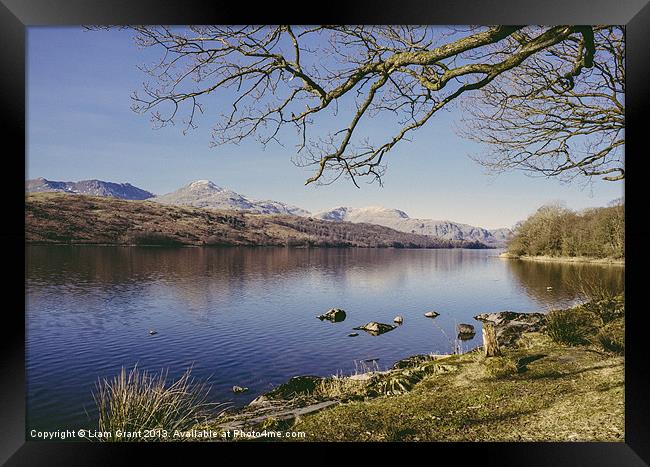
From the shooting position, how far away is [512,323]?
5.45 meters

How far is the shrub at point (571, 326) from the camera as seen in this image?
4998 millimetres

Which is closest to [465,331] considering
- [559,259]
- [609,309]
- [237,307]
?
[609,309]

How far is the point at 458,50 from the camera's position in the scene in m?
4.24

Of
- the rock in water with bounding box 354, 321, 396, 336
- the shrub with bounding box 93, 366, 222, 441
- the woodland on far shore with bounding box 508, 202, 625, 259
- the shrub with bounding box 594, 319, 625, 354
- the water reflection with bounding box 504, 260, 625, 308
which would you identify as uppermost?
the woodland on far shore with bounding box 508, 202, 625, 259

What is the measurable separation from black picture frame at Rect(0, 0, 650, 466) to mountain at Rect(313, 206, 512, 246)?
2041mm

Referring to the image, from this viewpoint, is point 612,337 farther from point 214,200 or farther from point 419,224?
point 214,200

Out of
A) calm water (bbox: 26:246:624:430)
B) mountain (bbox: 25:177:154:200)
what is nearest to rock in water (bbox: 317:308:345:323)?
calm water (bbox: 26:246:624:430)

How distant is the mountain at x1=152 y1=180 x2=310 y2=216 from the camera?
5.31 m

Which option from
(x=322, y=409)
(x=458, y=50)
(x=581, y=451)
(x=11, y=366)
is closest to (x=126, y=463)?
(x=11, y=366)

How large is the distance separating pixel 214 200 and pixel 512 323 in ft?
13.7

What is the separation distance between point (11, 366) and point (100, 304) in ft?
6.25

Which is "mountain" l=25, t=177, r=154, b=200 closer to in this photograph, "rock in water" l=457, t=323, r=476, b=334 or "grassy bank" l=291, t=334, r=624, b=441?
"grassy bank" l=291, t=334, r=624, b=441
